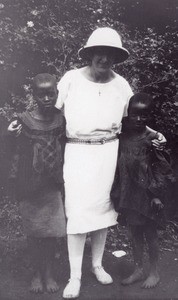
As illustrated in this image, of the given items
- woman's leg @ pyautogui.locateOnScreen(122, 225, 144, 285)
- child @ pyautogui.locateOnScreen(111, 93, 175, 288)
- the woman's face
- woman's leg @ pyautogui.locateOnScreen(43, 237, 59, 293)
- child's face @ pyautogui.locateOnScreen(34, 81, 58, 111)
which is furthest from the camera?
woman's leg @ pyautogui.locateOnScreen(122, 225, 144, 285)

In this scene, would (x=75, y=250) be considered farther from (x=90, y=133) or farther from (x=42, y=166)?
(x=90, y=133)

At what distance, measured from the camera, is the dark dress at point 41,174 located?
3.82 m

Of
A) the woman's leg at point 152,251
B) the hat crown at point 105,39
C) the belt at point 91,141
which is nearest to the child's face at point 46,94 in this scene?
the belt at point 91,141

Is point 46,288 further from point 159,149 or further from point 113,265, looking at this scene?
point 159,149

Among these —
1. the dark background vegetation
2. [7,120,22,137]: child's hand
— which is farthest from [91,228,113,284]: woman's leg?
the dark background vegetation

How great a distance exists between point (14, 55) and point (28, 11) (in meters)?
0.57

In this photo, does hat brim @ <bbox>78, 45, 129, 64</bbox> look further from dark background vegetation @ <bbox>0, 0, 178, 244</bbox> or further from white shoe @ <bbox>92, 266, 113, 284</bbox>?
white shoe @ <bbox>92, 266, 113, 284</bbox>

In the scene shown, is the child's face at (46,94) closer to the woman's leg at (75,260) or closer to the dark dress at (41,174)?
the dark dress at (41,174)

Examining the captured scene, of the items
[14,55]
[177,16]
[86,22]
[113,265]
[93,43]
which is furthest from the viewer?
[177,16]

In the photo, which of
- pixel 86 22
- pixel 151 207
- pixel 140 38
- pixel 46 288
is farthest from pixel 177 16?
pixel 46 288

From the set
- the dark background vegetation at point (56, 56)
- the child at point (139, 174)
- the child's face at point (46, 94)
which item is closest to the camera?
the child's face at point (46, 94)

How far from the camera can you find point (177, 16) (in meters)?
6.46

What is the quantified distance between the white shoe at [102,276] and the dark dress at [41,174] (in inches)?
22.1

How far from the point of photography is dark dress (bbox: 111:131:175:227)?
396 centimetres
